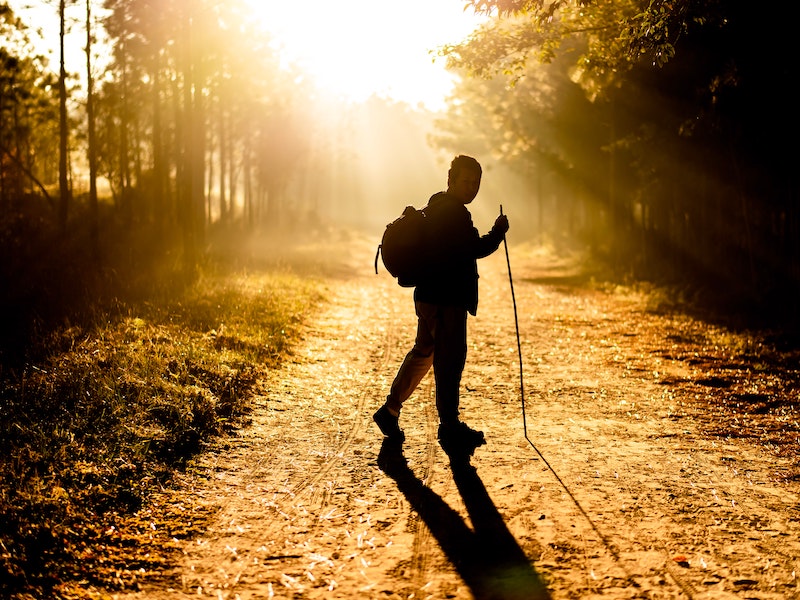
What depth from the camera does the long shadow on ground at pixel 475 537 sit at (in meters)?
3.90

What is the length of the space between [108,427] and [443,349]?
8.54 feet

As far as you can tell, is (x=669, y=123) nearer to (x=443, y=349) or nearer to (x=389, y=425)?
(x=443, y=349)

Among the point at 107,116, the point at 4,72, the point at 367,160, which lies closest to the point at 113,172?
the point at 107,116

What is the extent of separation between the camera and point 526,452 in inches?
252

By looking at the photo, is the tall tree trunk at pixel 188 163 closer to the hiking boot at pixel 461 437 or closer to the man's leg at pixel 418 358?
the man's leg at pixel 418 358

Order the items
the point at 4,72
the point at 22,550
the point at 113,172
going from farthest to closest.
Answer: the point at 113,172 < the point at 4,72 < the point at 22,550

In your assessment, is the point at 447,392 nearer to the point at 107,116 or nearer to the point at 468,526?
the point at 468,526

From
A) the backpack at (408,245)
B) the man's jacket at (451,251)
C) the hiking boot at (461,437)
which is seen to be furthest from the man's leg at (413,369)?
the hiking boot at (461,437)

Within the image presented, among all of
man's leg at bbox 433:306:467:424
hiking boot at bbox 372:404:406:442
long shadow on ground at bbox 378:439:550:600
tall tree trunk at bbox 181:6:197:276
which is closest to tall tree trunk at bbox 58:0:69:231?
tall tree trunk at bbox 181:6:197:276

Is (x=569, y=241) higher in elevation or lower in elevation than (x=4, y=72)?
lower

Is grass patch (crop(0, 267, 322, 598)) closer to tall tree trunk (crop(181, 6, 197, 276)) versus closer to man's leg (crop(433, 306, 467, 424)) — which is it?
man's leg (crop(433, 306, 467, 424))

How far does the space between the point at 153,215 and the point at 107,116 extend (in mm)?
4527

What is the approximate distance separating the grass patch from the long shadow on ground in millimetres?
1523

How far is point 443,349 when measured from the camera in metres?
6.27
